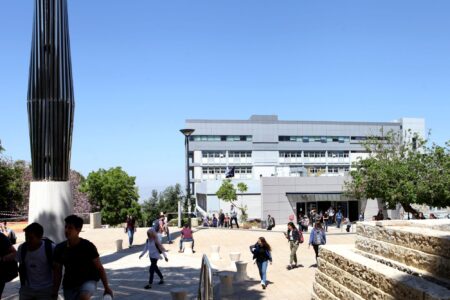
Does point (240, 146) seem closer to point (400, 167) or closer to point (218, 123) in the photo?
point (218, 123)

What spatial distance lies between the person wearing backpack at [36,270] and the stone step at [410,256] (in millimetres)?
4759

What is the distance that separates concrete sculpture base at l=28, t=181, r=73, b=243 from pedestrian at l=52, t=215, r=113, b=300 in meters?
7.30

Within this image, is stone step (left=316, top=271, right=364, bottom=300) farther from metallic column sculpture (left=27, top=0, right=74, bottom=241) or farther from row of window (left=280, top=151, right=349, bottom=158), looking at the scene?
row of window (left=280, top=151, right=349, bottom=158)

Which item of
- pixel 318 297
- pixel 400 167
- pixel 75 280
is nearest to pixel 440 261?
pixel 318 297

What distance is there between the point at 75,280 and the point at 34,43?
9439 millimetres

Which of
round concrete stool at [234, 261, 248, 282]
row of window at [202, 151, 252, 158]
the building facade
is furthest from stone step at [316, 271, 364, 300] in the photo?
row of window at [202, 151, 252, 158]

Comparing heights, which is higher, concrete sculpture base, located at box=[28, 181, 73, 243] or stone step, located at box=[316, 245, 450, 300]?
concrete sculpture base, located at box=[28, 181, 73, 243]

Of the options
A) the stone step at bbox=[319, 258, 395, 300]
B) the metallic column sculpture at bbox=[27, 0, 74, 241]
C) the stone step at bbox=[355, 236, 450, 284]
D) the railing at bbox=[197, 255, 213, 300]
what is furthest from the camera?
the metallic column sculpture at bbox=[27, 0, 74, 241]

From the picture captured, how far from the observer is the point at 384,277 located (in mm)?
5887

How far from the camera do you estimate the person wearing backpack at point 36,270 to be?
17.6 ft

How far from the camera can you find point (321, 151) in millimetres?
75438

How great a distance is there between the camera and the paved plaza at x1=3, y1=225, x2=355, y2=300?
35.4ft

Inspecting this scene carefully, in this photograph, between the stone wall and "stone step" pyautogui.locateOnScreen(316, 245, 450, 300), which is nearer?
"stone step" pyautogui.locateOnScreen(316, 245, 450, 300)

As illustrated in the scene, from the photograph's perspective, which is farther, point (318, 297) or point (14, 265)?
A: point (318, 297)
